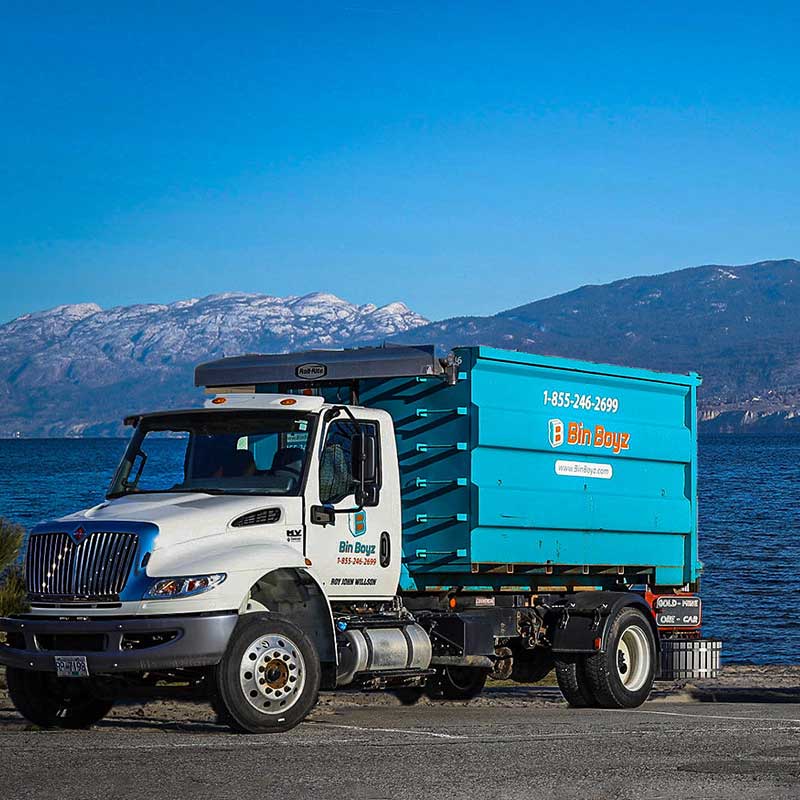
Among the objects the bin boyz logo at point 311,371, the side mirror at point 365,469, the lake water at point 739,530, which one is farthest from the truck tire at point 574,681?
the lake water at point 739,530

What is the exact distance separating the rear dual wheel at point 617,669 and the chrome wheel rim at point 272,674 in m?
4.34

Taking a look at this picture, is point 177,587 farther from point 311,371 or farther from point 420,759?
point 311,371

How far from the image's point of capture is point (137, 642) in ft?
40.3

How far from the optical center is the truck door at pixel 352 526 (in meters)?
13.6

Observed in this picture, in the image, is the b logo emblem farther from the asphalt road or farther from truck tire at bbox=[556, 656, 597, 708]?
the asphalt road

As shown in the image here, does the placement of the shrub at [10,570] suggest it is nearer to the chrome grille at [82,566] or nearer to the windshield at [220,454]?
the windshield at [220,454]

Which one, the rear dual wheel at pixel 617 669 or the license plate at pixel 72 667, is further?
the rear dual wheel at pixel 617 669

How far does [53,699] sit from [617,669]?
19.0 ft

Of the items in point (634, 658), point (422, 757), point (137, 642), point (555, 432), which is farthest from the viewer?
point (634, 658)

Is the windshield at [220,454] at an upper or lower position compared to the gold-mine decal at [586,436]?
lower

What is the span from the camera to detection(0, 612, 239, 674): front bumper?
477 inches

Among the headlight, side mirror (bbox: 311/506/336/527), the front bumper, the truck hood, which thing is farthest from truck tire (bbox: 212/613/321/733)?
side mirror (bbox: 311/506/336/527)

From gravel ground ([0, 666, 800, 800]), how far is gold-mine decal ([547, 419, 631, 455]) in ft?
9.02

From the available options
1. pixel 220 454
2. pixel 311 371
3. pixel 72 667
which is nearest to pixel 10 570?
pixel 311 371
